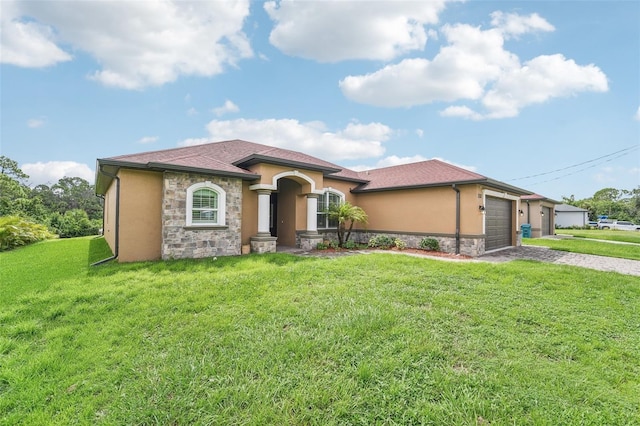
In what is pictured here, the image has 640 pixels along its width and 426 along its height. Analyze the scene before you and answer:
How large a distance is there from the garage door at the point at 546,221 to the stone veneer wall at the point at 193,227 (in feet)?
81.6

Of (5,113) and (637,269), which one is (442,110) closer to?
(637,269)

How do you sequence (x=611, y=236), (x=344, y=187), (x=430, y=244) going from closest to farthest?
(x=430, y=244)
(x=344, y=187)
(x=611, y=236)

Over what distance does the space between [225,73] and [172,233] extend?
7598mm

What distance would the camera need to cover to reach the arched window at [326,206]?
1395 cm

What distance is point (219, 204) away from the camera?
398 inches

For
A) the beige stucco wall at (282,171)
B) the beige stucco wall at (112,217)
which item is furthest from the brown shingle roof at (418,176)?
the beige stucco wall at (112,217)

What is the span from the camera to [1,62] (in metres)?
10.2

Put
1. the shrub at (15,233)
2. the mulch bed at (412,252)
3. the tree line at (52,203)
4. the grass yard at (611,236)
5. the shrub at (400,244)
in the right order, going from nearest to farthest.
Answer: the mulch bed at (412,252), the shrub at (400,244), the shrub at (15,233), the grass yard at (611,236), the tree line at (52,203)

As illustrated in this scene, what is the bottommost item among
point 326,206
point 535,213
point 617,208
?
point 535,213

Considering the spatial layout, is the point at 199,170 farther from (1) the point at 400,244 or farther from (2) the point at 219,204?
(1) the point at 400,244

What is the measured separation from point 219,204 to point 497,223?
502 inches

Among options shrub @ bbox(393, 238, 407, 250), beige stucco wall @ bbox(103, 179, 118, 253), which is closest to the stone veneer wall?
beige stucco wall @ bbox(103, 179, 118, 253)


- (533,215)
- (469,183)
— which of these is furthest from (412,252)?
(533,215)

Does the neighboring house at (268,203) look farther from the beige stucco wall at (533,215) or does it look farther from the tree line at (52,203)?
the tree line at (52,203)
